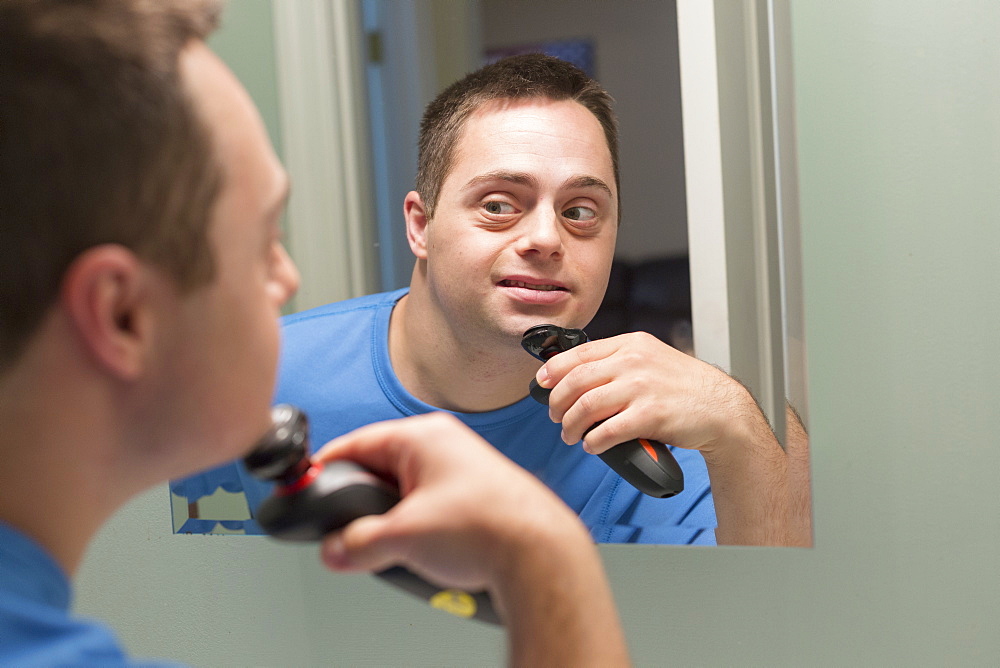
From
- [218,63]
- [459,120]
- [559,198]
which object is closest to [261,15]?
[459,120]

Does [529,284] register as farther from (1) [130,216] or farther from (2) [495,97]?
(1) [130,216]

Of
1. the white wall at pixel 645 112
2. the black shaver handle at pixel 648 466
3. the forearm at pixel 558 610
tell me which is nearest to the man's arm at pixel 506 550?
the forearm at pixel 558 610

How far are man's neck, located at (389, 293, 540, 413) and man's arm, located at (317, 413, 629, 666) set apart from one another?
38 cm

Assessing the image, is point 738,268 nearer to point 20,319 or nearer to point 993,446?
point 993,446

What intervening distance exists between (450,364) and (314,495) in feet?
1.26

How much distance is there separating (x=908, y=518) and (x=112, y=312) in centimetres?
80

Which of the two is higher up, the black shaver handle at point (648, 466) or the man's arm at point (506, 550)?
the man's arm at point (506, 550)

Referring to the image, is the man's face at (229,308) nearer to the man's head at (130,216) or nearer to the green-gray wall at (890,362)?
the man's head at (130,216)

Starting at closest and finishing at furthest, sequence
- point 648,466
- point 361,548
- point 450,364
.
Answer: point 361,548 < point 648,466 < point 450,364

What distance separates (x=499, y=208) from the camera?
2.79ft

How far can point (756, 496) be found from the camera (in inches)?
33.6

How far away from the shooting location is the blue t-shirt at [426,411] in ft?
2.84

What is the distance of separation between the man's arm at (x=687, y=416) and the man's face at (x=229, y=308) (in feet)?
1.38

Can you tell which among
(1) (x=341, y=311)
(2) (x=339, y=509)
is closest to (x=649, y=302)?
(1) (x=341, y=311)
